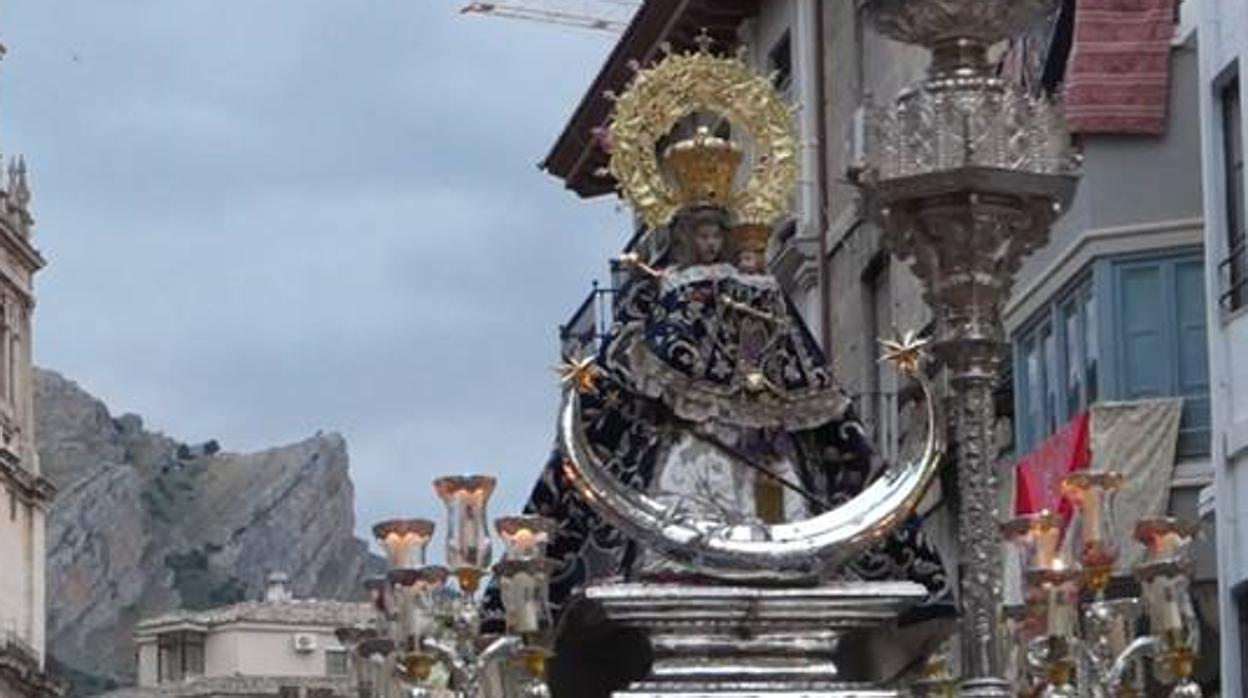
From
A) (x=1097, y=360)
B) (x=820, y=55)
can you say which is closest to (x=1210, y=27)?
(x=1097, y=360)

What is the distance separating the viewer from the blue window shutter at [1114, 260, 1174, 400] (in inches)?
1162

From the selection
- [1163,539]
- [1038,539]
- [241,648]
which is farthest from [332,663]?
[1038,539]

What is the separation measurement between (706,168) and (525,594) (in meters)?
1.83

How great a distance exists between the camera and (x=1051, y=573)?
14938mm

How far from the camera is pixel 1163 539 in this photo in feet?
50.1

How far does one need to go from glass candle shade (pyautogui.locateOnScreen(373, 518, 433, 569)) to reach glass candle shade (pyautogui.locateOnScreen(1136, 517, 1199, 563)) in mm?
2355

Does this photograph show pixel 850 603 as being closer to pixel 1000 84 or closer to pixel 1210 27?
pixel 1000 84

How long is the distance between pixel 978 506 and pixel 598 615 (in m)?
1.26

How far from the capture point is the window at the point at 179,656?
8581cm

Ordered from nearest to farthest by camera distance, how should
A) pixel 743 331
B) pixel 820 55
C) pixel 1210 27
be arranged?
1. pixel 743 331
2. pixel 1210 27
3. pixel 820 55

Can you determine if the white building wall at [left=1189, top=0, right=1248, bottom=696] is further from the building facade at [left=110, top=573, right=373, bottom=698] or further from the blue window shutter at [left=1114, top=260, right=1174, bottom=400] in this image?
the building facade at [left=110, top=573, right=373, bottom=698]

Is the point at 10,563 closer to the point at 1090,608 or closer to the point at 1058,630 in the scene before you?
the point at 1090,608

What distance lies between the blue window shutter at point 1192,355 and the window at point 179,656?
56.6 metres

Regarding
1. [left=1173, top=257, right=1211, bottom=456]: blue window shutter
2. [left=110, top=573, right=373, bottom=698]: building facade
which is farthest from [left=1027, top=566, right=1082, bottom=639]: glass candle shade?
[left=110, top=573, right=373, bottom=698]: building facade
